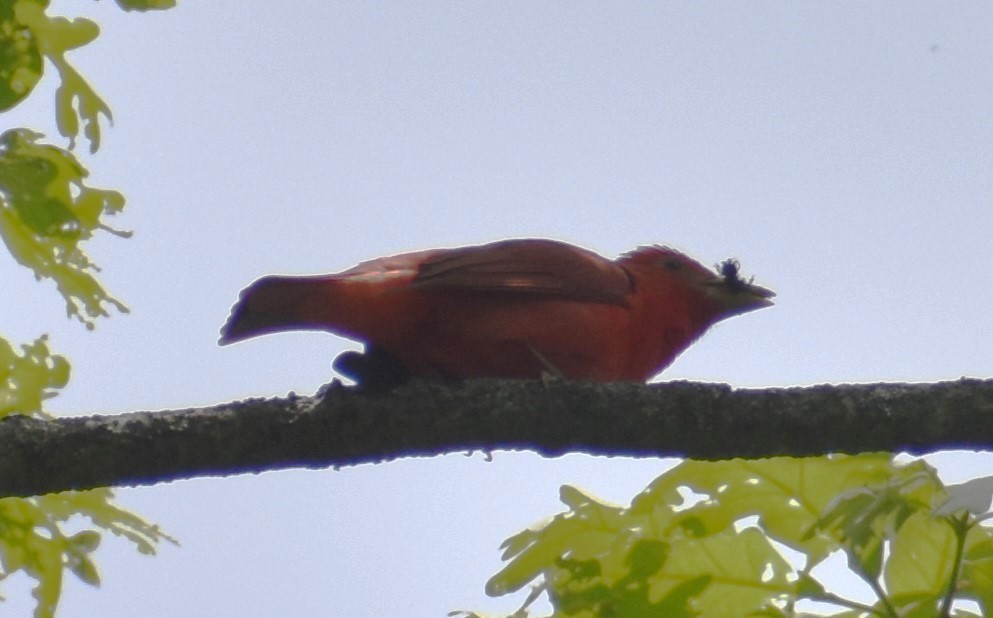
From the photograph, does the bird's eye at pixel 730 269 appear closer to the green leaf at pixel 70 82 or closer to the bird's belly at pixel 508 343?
the bird's belly at pixel 508 343

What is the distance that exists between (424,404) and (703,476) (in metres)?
1.04

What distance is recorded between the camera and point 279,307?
151 inches

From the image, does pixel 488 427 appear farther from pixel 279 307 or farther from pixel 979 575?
pixel 979 575

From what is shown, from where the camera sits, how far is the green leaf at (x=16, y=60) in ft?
11.2

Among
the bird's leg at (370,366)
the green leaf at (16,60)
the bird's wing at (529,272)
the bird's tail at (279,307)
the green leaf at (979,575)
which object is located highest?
the green leaf at (16,60)

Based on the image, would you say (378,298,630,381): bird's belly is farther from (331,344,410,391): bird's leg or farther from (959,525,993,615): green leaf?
(959,525,993,615): green leaf

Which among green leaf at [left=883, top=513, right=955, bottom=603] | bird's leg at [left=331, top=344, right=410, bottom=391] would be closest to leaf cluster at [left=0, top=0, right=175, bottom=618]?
bird's leg at [left=331, top=344, right=410, bottom=391]

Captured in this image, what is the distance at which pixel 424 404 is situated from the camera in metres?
3.00

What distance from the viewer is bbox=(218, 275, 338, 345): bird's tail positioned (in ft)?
12.5

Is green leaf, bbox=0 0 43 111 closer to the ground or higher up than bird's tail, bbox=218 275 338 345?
higher up

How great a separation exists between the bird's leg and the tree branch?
393mm

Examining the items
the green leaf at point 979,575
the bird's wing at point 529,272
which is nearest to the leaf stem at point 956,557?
the green leaf at point 979,575

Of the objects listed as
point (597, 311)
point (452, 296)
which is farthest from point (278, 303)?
point (597, 311)

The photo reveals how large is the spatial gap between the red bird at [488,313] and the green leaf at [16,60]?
0.88 metres
